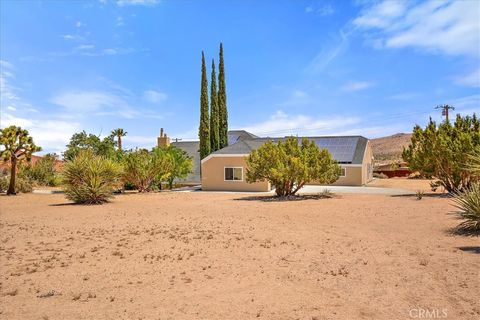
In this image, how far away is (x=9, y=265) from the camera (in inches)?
318

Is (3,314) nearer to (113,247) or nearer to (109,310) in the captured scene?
(109,310)

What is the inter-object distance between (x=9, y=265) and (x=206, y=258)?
4.22 metres

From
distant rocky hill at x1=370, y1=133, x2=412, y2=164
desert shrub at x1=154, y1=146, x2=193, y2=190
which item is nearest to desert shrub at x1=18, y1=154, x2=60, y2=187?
desert shrub at x1=154, y1=146, x2=193, y2=190

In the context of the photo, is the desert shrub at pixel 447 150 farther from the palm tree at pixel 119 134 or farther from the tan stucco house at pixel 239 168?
the palm tree at pixel 119 134

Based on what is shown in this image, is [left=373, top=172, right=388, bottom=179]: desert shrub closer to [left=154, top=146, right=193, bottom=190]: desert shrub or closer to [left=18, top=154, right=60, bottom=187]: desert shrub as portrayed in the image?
[left=154, top=146, right=193, bottom=190]: desert shrub

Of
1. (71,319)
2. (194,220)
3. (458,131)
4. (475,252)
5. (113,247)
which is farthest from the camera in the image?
(458,131)

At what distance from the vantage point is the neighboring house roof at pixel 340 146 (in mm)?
33719

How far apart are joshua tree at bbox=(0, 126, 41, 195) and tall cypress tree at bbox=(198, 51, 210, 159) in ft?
50.5

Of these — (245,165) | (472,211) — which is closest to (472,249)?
(472,211)

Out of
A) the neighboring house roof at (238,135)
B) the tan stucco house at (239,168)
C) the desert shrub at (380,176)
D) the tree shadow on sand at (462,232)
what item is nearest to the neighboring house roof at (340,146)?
the tan stucco house at (239,168)

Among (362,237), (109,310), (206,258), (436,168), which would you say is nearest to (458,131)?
(436,168)

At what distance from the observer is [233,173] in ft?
107

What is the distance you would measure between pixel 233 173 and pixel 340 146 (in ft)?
40.9

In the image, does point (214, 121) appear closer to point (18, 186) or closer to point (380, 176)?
point (18, 186)
